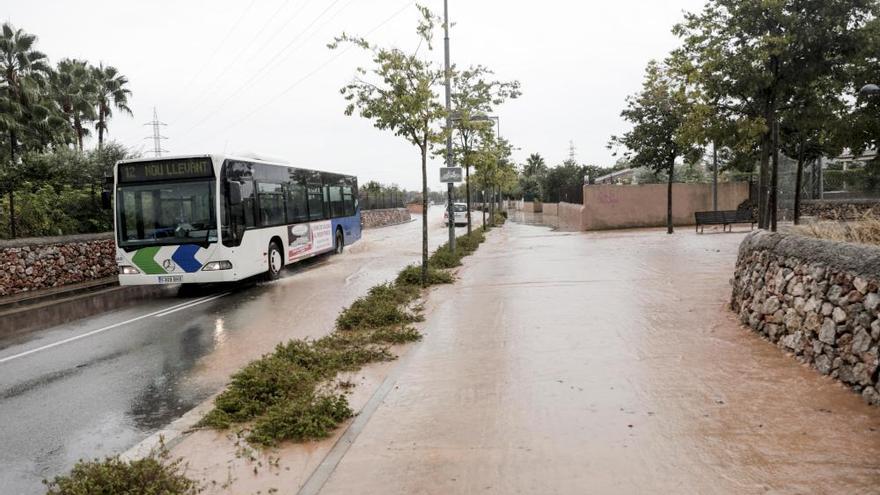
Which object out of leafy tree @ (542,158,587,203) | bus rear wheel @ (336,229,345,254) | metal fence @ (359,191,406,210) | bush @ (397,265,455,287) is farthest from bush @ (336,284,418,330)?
leafy tree @ (542,158,587,203)

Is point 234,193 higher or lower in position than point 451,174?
lower

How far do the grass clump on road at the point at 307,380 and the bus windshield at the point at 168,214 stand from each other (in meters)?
4.65

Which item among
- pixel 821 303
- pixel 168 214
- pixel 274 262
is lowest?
pixel 274 262

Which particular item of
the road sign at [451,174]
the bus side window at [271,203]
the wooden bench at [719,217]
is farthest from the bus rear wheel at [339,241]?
the wooden bench at [719,217]

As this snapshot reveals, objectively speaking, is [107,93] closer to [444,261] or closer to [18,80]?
[18,80]

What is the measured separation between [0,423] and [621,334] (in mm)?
6545

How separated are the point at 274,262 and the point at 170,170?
143 inches

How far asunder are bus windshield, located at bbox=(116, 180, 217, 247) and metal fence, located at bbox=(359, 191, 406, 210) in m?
32.8

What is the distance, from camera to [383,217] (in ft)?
158

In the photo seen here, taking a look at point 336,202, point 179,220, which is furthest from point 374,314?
point 336,202

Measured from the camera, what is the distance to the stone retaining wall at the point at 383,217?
44.1 meters

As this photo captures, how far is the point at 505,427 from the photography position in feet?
15.6

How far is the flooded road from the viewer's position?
3869 mm

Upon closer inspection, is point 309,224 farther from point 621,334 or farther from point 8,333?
point 621,334
